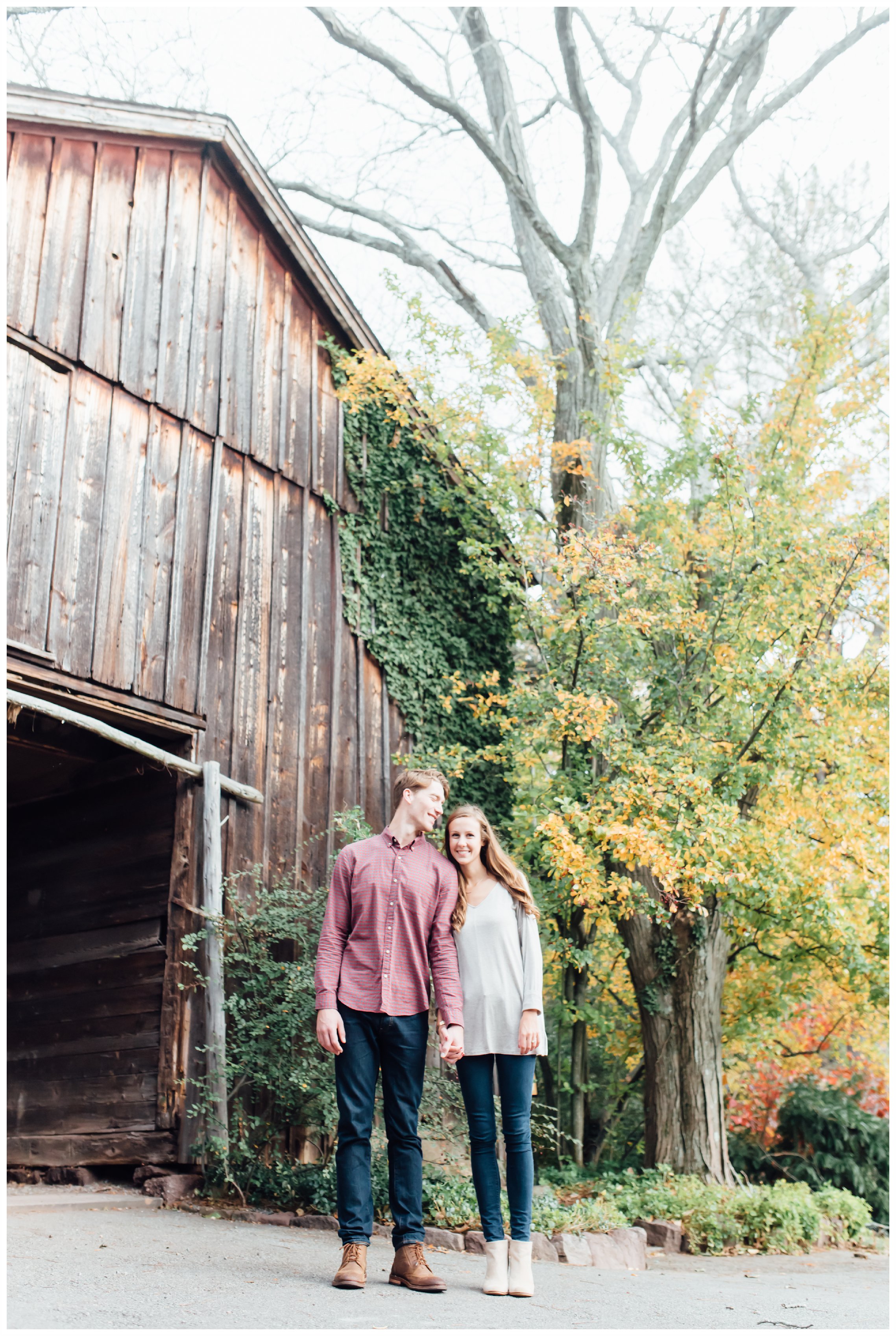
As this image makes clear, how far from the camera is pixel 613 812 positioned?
744 centimetres

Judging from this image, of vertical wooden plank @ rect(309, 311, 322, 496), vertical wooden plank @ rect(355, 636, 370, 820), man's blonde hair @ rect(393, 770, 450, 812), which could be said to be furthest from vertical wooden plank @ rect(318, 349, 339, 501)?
man's blonde hair @ rect(393, 770, 450, 812)

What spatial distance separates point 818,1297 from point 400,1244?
2.29 meters

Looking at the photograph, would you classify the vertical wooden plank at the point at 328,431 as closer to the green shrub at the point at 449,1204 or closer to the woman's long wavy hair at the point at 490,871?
the woman's long wavy hair at the point at 490,871

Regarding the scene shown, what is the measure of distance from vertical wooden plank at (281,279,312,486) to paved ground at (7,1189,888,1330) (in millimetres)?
5424

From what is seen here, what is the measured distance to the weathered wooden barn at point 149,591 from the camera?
6.68 m

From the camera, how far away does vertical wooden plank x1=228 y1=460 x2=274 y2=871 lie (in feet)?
24.8

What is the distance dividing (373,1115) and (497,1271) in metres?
0.74

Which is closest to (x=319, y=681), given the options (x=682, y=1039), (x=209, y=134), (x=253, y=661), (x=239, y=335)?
(x=253, y=661)

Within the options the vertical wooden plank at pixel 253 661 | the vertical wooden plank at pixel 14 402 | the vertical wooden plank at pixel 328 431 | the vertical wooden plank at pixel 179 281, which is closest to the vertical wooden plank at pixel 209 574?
the vertical wooden plank at pixel 253 661

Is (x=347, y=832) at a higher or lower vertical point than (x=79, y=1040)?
higher

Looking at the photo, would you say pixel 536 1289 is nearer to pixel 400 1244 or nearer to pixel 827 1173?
pixel 400 1244

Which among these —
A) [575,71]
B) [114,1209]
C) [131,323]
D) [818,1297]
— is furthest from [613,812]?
[575,71]

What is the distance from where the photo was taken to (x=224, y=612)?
7.75 meters

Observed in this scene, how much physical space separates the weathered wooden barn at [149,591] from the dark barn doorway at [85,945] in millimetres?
22
